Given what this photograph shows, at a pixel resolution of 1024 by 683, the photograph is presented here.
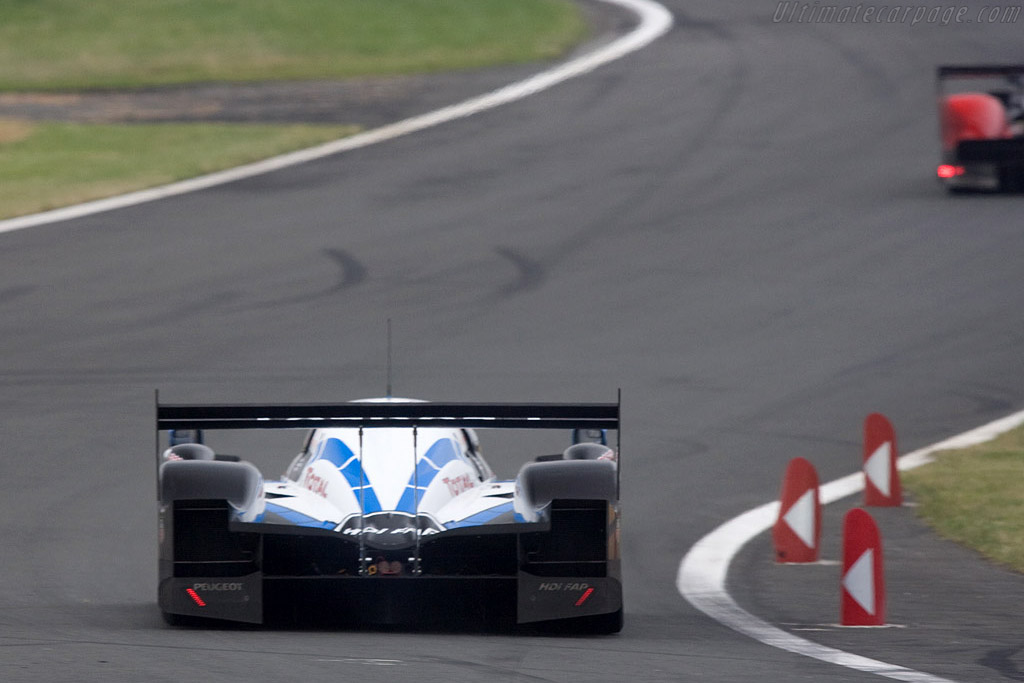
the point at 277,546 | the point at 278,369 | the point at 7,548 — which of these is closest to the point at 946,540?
the point at 277,546

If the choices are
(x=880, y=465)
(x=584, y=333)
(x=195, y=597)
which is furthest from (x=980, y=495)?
(x=195, y=597)

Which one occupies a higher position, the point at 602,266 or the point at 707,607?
the point at 602,266

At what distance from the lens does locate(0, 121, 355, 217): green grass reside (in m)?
27.0

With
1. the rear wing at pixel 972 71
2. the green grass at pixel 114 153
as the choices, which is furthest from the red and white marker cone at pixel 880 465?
the green grass at pixel 114 153

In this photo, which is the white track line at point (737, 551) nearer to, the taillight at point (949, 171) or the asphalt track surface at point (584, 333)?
the asphalt track surface at point (584, 333)

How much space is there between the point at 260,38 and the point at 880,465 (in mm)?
31026

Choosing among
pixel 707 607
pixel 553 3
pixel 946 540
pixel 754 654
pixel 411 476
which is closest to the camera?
pixel 754 654

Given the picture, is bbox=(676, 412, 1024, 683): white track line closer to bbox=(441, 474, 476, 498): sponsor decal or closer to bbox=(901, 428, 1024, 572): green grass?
bbox=(901, 428, 1024, 572): green grass

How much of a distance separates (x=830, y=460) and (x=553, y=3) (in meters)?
32.1

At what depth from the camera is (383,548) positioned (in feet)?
27.3

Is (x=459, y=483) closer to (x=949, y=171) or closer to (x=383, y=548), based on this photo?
(x=383, y=548)

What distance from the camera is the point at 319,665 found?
721 cm

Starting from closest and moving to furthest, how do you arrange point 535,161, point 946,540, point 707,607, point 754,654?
point 754,654 → point 707,607 → point 946,540 → point 535,161

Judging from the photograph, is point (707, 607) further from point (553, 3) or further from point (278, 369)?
point (553, 3)
